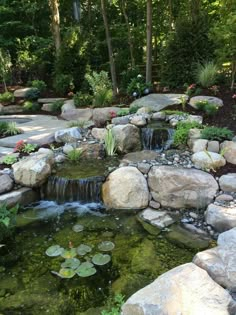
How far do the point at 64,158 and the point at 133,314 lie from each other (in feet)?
11.7

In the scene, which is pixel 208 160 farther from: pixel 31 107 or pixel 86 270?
pixel 31 107

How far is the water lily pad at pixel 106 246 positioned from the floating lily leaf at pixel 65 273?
472 millimetres

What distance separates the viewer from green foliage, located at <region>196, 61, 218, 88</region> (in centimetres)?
753

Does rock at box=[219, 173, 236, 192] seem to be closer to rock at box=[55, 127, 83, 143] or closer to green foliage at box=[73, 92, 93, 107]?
rock at box=[55, 127, 83, 143]

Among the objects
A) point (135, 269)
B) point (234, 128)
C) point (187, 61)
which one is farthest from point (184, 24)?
point (135, 269)

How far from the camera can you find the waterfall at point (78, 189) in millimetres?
4882

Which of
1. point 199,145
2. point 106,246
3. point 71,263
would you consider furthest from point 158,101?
point 71,263

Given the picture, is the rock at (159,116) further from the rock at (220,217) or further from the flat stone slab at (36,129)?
the rock at (220,217)

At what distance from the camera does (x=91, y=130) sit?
6250 mm

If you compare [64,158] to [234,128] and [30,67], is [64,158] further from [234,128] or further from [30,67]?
[30,67]

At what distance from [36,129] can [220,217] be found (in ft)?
14.5

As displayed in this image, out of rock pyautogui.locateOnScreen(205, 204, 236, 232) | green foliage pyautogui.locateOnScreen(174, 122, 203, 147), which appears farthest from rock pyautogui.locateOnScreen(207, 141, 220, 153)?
rock pyautogui.locateOnScreen(205, 204, 236, 232)

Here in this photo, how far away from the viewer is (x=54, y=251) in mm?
3658

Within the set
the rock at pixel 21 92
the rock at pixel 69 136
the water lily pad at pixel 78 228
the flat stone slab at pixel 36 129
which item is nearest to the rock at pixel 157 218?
the water lily pad at pixel 78 228
